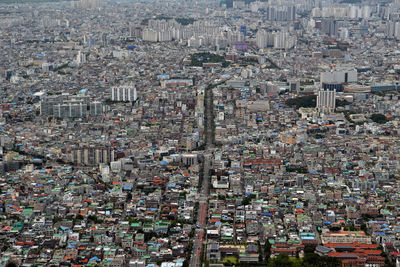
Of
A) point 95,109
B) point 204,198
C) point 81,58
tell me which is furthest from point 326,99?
point 81,58

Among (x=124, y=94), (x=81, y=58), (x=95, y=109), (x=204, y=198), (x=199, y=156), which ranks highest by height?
(x=81, y=58)

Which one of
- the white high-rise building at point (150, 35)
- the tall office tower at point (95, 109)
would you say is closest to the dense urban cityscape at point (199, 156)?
the tall office tower at point (95, 109)

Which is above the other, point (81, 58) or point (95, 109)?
point (81, 58)

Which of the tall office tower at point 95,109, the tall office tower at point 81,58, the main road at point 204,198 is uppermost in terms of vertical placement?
the tall office tower at point 81,58

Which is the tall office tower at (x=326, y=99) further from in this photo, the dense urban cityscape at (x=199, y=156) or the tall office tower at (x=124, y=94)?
the tall office tower at (x=124, y=94)

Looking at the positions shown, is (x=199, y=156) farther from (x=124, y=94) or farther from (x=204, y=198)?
(x=124, y=94)

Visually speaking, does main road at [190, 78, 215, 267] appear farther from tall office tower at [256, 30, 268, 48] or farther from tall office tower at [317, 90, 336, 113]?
tall office tower at [256, 30, 268, 48]

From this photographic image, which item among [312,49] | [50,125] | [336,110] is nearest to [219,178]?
[50,125]
